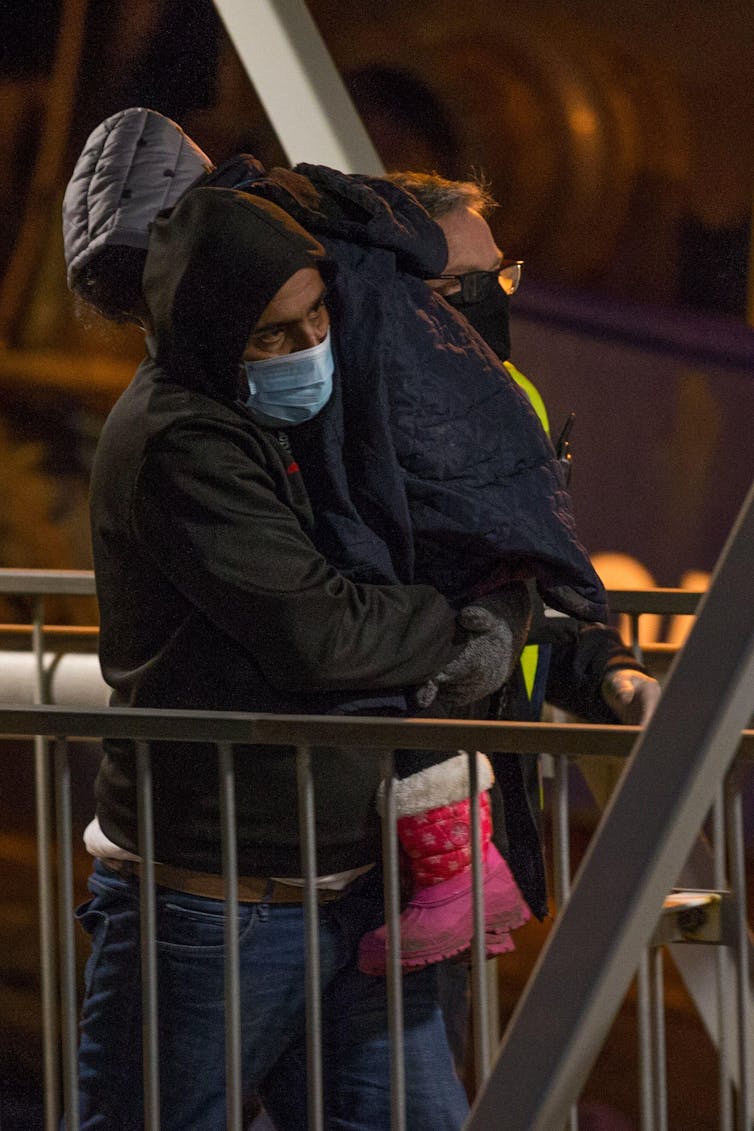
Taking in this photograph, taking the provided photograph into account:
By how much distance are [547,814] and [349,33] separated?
2.75 metres

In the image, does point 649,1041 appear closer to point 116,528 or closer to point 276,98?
point 116,528

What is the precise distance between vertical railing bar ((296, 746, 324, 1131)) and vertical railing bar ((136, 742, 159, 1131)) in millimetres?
185

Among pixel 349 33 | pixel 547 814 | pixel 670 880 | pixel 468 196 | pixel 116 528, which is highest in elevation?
pixel 349 33

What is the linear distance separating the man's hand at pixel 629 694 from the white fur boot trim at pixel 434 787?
268 millimetres

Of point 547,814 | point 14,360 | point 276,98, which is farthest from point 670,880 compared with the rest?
point 14,360

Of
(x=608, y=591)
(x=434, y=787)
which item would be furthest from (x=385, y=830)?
(x=608, y=591)

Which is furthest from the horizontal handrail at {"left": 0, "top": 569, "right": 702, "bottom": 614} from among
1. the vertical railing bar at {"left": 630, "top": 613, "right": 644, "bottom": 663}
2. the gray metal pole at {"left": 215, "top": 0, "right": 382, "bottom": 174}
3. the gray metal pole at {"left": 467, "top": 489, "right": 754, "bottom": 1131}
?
the gray metal pole at {"left": 467, "top": 489, "right": 754, "bottom": 1131}

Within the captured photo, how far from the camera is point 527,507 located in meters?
1.98

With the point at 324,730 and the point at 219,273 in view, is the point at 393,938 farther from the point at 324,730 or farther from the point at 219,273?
the point at 219,273

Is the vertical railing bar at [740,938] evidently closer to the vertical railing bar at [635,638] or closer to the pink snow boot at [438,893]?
the pink snow boot at [438,893]

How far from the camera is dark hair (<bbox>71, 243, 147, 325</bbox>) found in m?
2.03

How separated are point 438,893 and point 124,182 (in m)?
0.97

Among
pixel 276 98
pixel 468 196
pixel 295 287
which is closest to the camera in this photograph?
pixel 295 287

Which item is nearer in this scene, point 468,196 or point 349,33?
point 468,196
